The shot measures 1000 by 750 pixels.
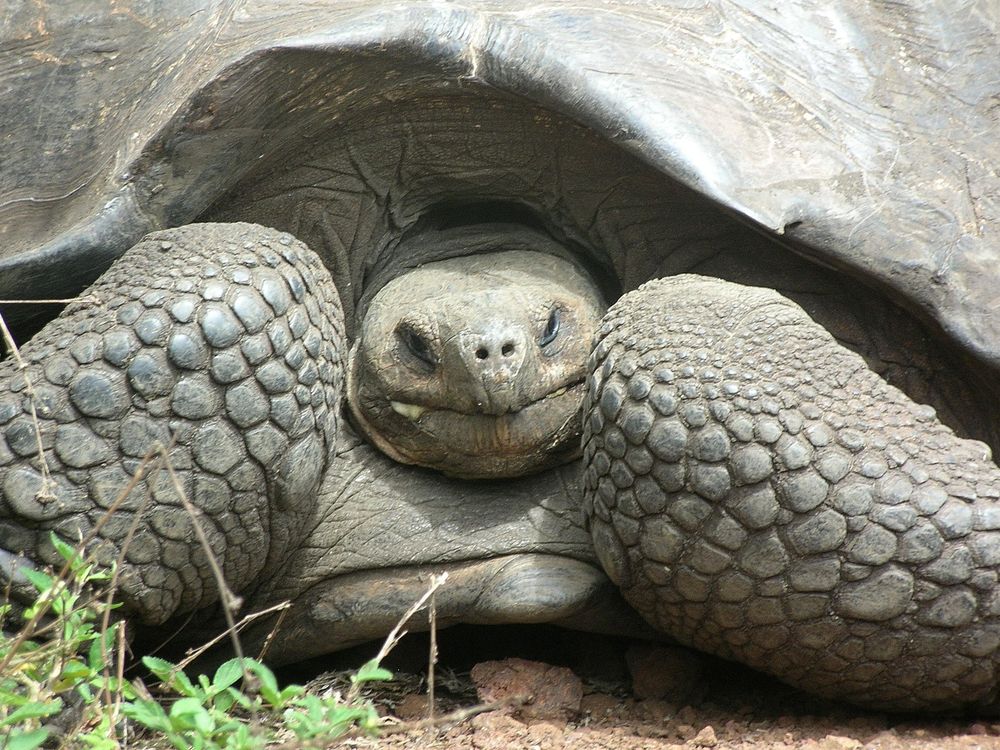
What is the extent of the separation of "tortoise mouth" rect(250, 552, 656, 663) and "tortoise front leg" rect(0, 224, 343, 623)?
10.7 inches

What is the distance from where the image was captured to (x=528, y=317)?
2701 millimetres

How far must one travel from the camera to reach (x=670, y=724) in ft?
8.14

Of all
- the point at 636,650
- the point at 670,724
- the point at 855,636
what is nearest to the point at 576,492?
the point at 636,650

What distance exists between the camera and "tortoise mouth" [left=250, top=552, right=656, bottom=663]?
2588 mm

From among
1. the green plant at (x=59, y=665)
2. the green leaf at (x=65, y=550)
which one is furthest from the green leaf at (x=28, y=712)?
the green leaf at (x=65, y=550)

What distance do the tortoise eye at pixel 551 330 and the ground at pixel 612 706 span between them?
0.72 m

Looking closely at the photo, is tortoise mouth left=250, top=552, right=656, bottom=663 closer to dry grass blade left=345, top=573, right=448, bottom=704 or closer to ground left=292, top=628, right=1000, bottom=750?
ground left=292, top=628, right=1000, bottom=750

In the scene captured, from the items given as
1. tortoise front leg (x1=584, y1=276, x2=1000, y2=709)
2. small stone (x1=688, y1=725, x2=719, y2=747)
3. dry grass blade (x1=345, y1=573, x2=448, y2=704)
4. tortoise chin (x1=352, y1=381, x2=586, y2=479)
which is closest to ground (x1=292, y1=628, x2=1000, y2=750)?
small stone (x1=688, y1=725, x2=719, y2=747)

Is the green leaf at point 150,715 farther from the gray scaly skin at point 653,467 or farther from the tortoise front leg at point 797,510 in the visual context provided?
the tortoise front leg at point 797,510

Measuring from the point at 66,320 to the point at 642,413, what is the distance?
1.17 meters

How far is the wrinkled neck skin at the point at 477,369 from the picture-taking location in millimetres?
2545

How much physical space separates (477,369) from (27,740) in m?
1.22

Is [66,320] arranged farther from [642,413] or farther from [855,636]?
[855,636]

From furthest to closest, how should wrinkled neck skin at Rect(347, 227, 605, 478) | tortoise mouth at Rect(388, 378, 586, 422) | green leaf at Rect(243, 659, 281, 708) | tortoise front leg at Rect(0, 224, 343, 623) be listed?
tortoise mouth at Rect(388, 378, 586, 422), wrinkled neck skin at Rect(347, 227, 605, 478), tortoise front leg at Rect(0, 224, 343, 623), green leaf at Rect(243, 659, 281, 708)
